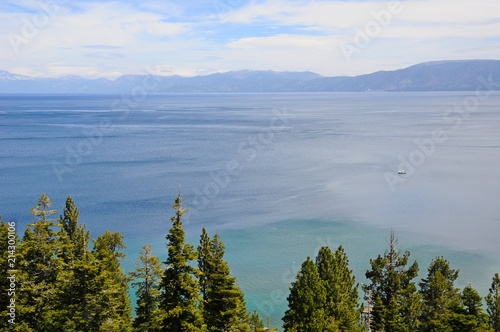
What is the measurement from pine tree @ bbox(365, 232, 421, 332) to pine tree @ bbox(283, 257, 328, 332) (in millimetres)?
4836

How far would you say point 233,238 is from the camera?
62.4 meters

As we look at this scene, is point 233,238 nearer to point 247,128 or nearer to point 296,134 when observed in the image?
point 296,134

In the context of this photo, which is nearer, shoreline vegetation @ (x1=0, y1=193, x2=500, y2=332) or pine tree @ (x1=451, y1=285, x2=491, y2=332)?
shoreline vegetation @ (x1=0, y1=193, x2=500, y2=332)

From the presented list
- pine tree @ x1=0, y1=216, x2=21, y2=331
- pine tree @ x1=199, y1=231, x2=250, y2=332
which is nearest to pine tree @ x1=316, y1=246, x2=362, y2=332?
pine tree @ x1=199, y1=231, x2=250, y2=332

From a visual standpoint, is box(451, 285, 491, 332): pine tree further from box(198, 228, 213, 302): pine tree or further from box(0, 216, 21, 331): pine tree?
box(0, 216, 21, 331): pine tree

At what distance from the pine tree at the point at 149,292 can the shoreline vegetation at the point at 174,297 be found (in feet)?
0.15

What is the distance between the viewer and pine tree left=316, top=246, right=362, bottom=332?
27.4 metres

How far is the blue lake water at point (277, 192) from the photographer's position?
191 ft

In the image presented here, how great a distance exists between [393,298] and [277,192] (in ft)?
182

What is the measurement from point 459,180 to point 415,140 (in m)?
51.5

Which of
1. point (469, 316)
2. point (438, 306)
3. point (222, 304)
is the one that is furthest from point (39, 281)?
point (469, 316)

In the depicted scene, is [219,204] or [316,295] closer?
[316,295]

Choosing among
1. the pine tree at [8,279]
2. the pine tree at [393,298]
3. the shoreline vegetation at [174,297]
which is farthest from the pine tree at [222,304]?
the pine tree at [393,298]

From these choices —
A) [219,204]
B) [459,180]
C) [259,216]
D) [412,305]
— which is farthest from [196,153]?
[412,305]
